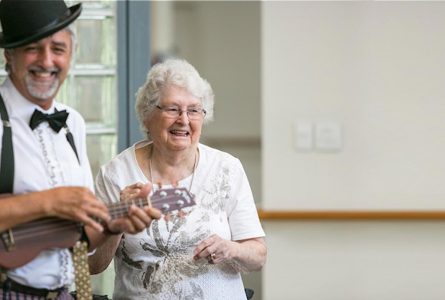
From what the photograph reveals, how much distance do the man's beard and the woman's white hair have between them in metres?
0.58

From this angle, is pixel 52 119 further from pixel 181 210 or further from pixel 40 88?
pixel 181 210

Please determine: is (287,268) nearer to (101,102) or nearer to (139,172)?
(101,102)

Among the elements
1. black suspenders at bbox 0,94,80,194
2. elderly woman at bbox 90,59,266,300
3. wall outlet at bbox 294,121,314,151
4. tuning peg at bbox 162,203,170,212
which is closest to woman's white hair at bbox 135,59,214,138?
Result: elderly woman at bbox 90,59,266,300

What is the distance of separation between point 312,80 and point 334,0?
12.7 inches

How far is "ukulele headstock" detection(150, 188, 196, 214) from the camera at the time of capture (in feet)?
7.88

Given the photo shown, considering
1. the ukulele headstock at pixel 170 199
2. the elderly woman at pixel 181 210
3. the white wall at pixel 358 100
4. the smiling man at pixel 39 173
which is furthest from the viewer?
the white wall at pixel 358 100

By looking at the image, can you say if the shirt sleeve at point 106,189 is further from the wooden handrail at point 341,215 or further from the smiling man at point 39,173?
the wooden handrail at point 341,215

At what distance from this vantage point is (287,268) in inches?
163

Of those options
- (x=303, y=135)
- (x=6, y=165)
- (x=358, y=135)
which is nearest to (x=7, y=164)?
(x=6, y=165)

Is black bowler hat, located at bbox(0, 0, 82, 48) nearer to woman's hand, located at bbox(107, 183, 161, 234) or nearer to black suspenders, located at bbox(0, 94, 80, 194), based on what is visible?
black suspenders, located at bbox(0, 94, 80, 194)

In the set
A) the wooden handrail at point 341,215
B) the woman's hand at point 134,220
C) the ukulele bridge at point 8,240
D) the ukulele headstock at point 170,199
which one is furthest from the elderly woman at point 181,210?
the wooden handrail at point 341,215

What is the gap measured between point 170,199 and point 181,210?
1.18 ft

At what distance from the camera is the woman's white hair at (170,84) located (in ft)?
9.29

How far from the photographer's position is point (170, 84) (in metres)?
2.84
